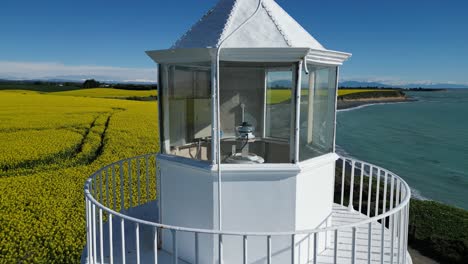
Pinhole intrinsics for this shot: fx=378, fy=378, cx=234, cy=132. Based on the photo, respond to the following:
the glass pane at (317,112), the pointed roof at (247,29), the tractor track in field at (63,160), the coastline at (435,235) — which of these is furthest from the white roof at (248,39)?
the tractor track in field at (63,160)

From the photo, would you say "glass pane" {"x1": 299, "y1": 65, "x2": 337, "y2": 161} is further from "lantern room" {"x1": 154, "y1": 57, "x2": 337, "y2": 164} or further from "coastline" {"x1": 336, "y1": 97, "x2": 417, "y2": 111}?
"coastline" {"x1": 336, "y1": 97, "x2": 417, "y2": 111}

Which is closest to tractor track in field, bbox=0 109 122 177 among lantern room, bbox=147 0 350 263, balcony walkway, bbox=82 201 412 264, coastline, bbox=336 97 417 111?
balcony walkway, bbox=82 201 412 264

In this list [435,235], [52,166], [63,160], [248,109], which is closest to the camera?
[248,109]

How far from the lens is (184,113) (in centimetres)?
518

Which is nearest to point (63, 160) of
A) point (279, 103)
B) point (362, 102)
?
point (279, 103)

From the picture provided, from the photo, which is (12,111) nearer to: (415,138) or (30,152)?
(30,152)

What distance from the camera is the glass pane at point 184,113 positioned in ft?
16.4

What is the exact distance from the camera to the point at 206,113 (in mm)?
4844

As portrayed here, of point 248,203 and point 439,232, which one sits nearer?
point 248,203

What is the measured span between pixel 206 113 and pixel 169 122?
0.63 meters

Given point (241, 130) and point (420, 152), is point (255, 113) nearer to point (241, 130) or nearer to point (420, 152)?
point (241, 130)

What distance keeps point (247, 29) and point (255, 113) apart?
71.6 inches

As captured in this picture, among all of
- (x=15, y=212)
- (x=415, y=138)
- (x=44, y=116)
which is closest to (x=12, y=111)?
(x=44, y=116)

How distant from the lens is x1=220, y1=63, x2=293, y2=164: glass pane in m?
5.12
